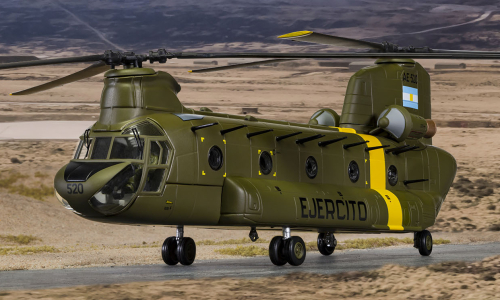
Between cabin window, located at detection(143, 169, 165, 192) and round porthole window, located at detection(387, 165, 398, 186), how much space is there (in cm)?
807

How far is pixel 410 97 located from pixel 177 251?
879cm

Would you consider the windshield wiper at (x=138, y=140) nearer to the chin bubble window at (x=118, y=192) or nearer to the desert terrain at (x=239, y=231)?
the chin bubble window at (x=118, y=192)

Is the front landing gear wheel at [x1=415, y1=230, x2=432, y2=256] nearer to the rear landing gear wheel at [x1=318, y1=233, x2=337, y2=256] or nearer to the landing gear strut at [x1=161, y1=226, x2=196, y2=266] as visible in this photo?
the rear landing gear wheel at [x1=318, y1=233, x2=337, y2=256]

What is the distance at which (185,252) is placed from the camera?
1655 cm

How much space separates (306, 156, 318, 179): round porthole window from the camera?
16.9m

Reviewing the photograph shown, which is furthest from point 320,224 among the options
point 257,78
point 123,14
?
point 123,14

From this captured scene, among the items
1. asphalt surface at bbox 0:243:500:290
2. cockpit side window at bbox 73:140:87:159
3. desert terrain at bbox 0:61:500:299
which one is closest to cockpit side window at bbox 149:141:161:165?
cockpit side window at bbox 73:140:87:159

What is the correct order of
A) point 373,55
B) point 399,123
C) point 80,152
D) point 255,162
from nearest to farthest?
1. point 373,55
2. point 80,152
3. point 255,162
4. point 399,123

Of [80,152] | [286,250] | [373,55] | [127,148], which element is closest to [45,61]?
[80,152]

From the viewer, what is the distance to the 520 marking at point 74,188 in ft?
41.7

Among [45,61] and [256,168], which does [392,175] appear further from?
[45,61]

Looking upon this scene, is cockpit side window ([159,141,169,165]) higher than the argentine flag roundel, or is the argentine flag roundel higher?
the argentine flag roundel

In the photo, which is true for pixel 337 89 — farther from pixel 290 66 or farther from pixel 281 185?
pixel 281 185

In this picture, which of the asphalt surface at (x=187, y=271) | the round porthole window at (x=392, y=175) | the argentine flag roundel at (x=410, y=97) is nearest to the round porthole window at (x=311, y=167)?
the asphalt surface at (x=187, y=271)
